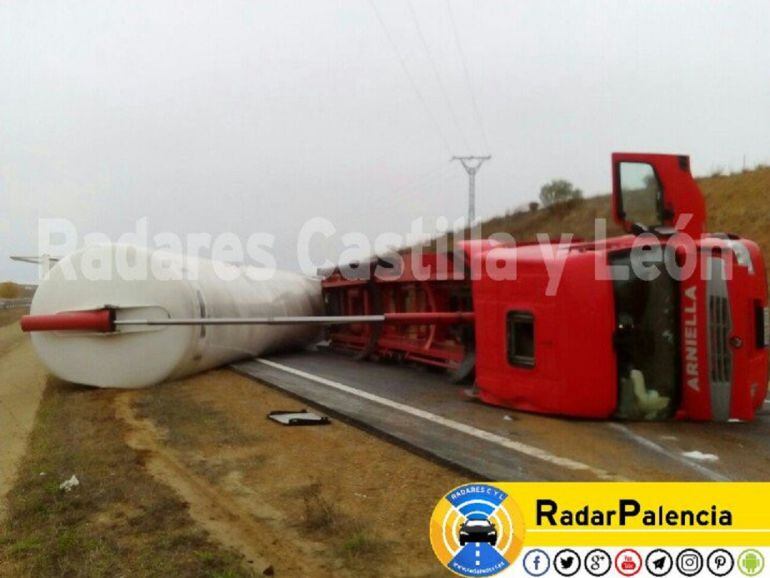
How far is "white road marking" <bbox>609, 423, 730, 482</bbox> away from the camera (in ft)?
16.5

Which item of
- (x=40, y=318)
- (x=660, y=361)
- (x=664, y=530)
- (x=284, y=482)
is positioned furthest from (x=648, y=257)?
(x=40, y=318)

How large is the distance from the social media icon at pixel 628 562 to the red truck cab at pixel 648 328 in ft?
12.1

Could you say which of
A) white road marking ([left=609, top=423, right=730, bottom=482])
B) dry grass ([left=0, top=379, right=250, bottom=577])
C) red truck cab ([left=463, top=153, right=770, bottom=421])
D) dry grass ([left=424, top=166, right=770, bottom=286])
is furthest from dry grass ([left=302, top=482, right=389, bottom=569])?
dry grass ([left=424, top=166, right=770, bottom=286])

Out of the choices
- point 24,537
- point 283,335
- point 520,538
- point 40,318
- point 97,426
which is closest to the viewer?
point 520,538

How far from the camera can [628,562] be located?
2.91 metres

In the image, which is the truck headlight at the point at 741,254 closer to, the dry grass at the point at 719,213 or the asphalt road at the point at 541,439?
the asphalt road at the point at 541,439

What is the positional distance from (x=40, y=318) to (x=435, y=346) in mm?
4479

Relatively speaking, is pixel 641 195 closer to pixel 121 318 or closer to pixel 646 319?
pixel 646 319

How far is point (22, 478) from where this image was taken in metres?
5.99

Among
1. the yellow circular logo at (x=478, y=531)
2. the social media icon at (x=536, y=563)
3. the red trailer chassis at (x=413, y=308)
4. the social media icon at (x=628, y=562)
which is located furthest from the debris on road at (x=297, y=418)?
the social media icon at (x=628, y=562)

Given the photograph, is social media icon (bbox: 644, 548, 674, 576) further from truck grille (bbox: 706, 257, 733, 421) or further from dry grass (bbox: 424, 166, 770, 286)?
dry grass (bbox: 424, 166, 770, 286)

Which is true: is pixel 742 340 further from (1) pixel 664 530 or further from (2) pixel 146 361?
(2) pixel 146 361

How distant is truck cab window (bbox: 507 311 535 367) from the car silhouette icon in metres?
3.88

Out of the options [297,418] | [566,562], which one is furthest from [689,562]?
[297,418]
